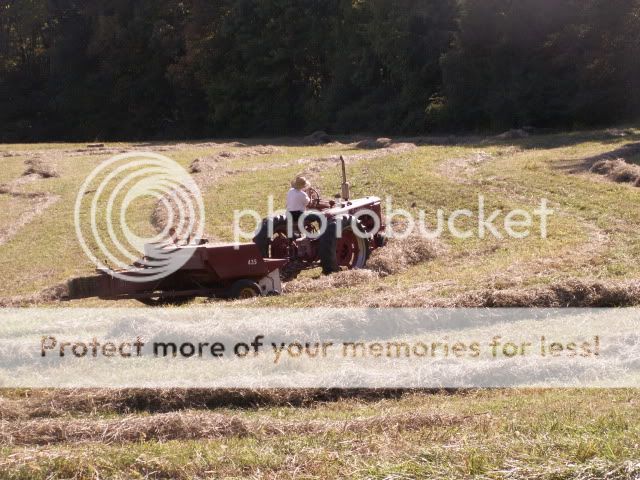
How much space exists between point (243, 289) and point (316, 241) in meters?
2.05

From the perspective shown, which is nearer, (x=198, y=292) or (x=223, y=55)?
(x=198, y=292)

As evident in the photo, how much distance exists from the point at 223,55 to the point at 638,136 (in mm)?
33233

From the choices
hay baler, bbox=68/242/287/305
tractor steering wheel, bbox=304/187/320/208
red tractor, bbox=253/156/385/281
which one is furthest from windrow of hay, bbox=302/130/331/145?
hay baler, bbox=68/242/287/305

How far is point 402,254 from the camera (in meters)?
15.7

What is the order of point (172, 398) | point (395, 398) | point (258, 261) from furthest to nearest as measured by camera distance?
1. point (258, 261)
2. point (395, 398)
3. point (172, 398)

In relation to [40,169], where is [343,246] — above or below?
below

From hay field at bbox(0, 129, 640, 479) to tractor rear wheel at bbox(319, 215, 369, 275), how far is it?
335mm

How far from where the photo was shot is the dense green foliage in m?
43.6

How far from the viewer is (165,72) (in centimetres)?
6462

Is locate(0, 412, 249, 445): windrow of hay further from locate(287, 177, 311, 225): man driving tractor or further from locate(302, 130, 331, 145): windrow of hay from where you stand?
locate(302, 130, 331, 145): windrow of hay

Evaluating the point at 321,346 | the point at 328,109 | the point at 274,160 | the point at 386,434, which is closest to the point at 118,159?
the point at 274,160

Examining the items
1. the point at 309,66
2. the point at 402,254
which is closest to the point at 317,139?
the point at 309,66

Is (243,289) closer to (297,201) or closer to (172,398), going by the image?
(297,201)

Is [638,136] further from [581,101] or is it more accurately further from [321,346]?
[321,346]
